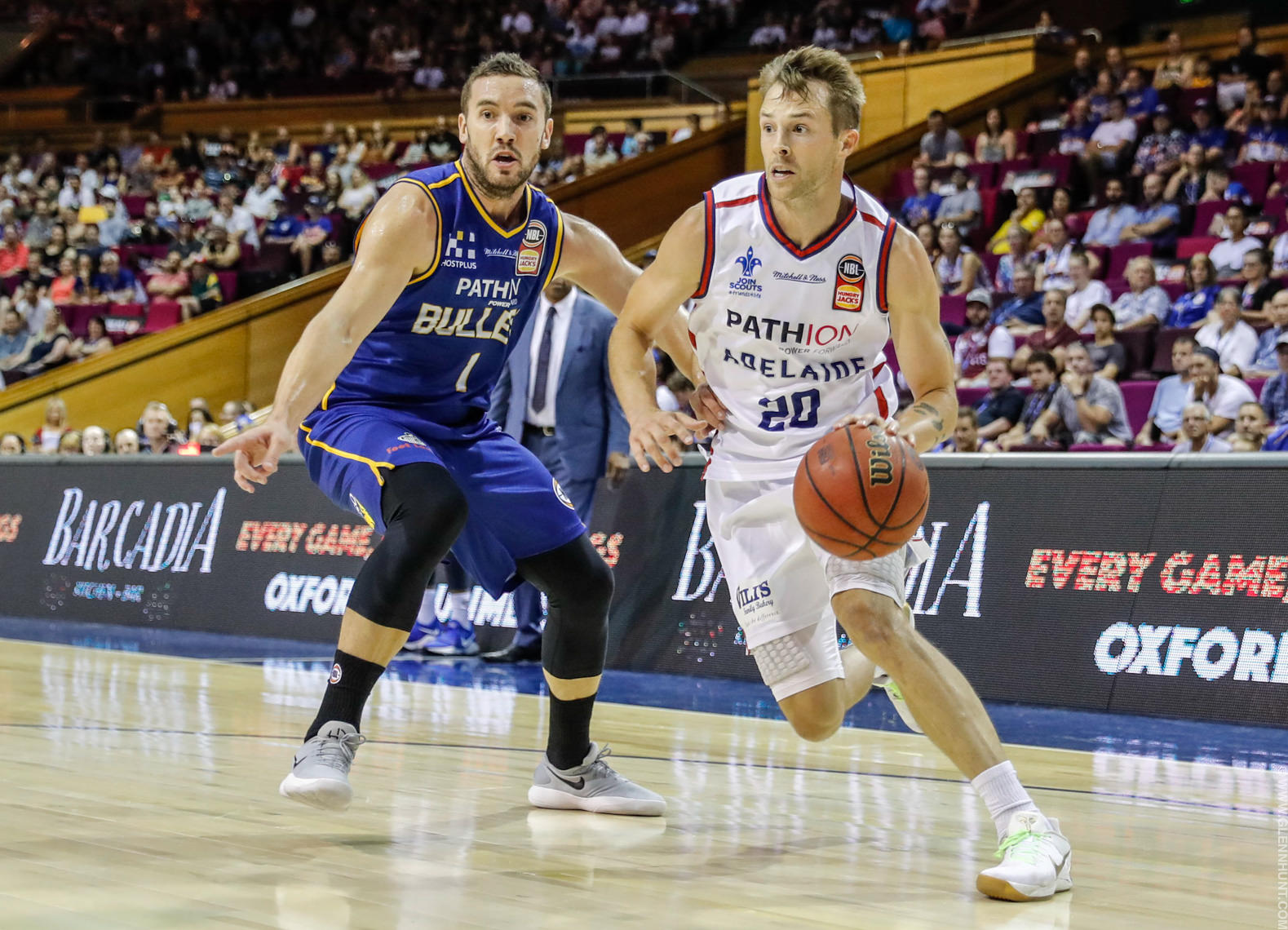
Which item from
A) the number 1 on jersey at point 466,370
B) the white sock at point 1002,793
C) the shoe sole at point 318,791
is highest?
the number 1 on jersey at point 466,370

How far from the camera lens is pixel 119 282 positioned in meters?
17.0

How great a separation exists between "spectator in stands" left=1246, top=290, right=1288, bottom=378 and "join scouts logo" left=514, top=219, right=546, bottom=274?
6.21 m

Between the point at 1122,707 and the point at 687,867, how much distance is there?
3.35m

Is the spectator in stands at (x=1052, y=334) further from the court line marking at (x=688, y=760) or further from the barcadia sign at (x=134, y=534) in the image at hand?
the court line marking at (x=688, y=760)

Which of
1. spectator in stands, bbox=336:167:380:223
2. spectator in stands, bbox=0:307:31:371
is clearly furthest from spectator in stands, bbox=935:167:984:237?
spectator in stands, bbox=0:307:31:371

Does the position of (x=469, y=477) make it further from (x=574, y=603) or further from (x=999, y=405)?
(x=999, y=405)

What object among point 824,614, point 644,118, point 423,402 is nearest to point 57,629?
point 423,402

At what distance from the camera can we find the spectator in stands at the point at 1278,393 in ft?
27.5

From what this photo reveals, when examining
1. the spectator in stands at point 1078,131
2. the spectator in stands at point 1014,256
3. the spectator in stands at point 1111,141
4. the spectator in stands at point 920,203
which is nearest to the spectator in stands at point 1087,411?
the spectator in stands at point 1014,256

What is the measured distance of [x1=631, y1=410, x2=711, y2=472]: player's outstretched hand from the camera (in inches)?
139

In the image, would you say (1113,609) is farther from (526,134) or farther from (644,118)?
(644,118)

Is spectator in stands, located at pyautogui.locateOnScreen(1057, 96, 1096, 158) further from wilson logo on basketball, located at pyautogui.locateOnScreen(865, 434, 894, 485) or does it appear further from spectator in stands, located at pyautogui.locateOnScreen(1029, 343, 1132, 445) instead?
wilson logo on basketball, located at pyautogui.locateOnScreen(865, 434, 894, 485)

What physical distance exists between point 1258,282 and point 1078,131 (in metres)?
3.83

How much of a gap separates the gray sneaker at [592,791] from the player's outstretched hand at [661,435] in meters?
0.86
